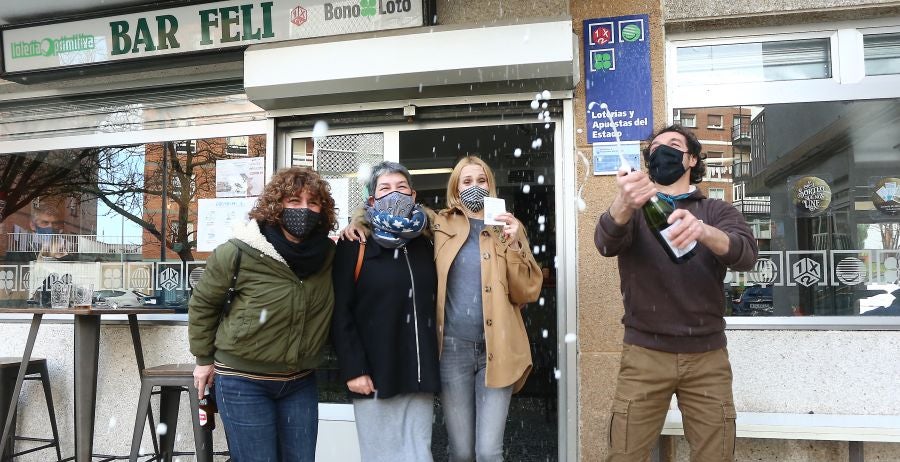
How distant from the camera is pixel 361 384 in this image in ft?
9.07

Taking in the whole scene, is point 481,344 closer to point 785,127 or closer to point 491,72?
point 491,72

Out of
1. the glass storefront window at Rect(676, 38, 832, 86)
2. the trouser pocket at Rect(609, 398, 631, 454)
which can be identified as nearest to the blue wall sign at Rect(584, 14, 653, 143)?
the glass storefront window at Rect(676, 38, 832, 86)

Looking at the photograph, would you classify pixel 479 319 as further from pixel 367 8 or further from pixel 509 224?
pixel 367 8

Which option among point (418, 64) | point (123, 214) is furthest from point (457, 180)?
point (123, 214)

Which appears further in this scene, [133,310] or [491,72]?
[133,310]

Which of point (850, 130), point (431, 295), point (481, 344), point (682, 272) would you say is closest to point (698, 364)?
point (682, 272)

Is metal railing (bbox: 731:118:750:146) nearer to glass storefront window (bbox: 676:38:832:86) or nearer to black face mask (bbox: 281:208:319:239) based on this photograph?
glass storefront window (bbox: 676:38:832:86)

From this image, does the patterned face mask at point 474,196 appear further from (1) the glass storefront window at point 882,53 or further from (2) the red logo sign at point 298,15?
(1) the glass storefront window at point 882,53

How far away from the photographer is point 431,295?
2910 mm

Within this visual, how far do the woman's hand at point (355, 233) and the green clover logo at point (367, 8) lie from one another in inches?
76.0

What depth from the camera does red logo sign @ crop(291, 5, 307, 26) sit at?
172 inches

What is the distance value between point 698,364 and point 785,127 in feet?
7.36

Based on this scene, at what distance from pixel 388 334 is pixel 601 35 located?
8.10 feet

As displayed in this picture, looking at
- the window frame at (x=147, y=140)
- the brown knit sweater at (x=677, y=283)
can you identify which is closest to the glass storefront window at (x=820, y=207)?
the brown knit sweater at (x=677, y=283)
